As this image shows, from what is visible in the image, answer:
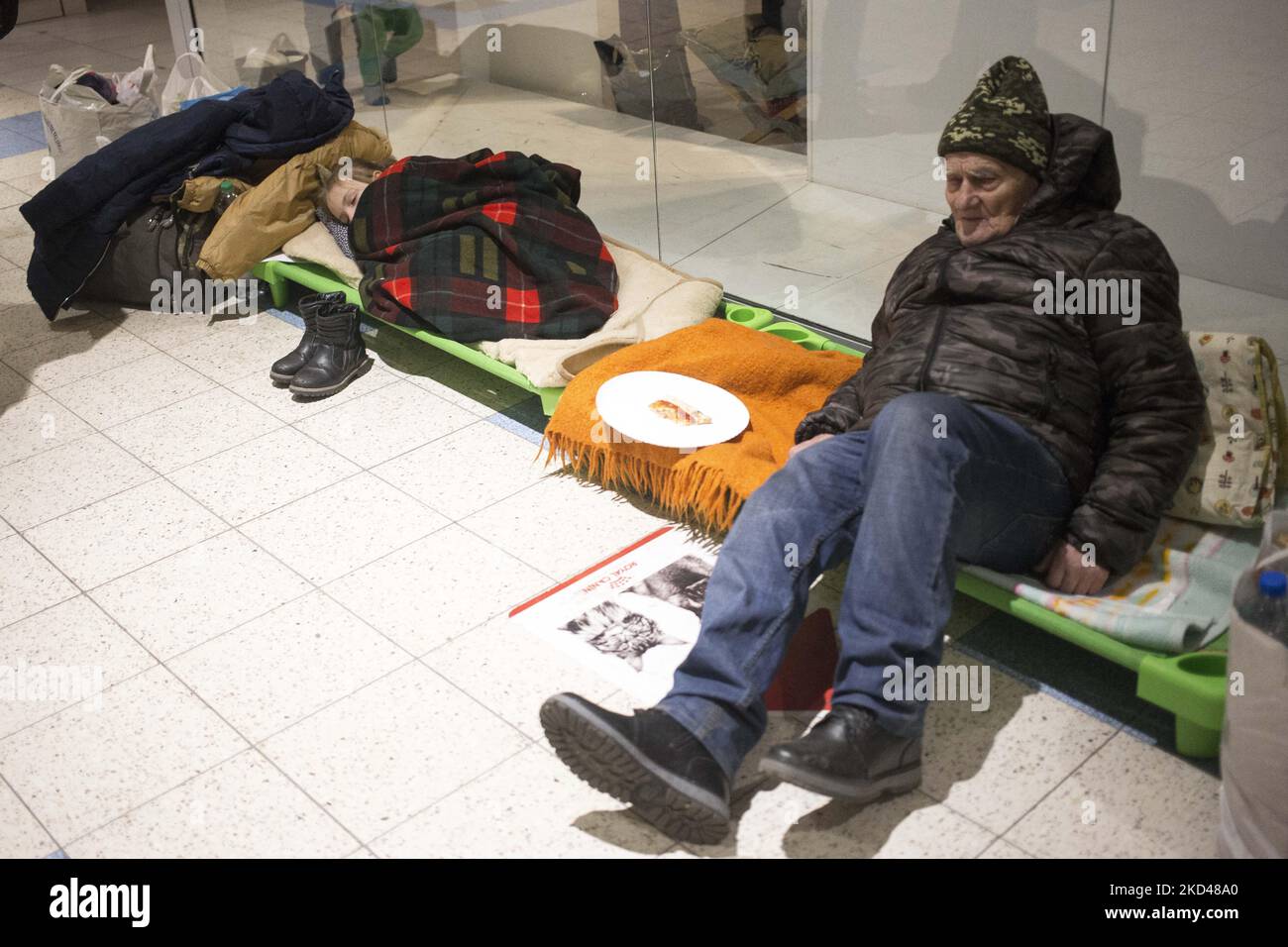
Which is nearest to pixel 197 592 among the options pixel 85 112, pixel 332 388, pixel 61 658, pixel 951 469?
pixel 61 658

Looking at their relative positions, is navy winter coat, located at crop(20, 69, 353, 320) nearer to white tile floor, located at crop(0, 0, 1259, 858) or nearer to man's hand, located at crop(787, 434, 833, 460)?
white tile floor, located at crop(0, 0, 1259, 858)

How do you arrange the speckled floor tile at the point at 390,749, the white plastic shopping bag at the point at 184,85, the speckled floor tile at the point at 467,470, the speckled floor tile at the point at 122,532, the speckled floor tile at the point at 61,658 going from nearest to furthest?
the speckled floor tile at the point at 390,749
the speckled floor tile at the point at 61,658
the speckled floor tile at the point at 122,532
the speckled floor tile at the point at 467,470
the white plastic shopping bag at the point at 184,85

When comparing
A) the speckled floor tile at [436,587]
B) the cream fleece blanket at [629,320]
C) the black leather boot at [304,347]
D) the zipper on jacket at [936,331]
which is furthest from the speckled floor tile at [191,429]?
the zipper on jacket at [936,331]

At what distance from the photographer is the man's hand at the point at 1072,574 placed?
194cm

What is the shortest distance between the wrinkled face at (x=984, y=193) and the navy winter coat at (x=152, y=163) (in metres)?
2.17

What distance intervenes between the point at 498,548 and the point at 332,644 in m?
0.39

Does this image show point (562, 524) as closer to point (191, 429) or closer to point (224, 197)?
point (191, 429)

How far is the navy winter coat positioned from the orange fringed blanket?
1461 millimetres

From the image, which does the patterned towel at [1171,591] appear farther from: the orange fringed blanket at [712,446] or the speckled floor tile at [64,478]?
the speckled floor tile at [64,478]

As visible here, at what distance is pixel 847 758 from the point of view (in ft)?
5.47

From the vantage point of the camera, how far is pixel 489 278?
3.02 metres

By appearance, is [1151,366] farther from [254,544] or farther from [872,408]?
[254,544]

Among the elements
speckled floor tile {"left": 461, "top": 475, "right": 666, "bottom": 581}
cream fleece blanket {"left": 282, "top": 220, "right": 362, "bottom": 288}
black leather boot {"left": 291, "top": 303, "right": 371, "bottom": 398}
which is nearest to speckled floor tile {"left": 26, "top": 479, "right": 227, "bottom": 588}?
black leather boot {"left": 291, "top": 303, "right": 371, "bottom": 398}

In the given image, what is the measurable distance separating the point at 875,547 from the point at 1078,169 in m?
0.76
